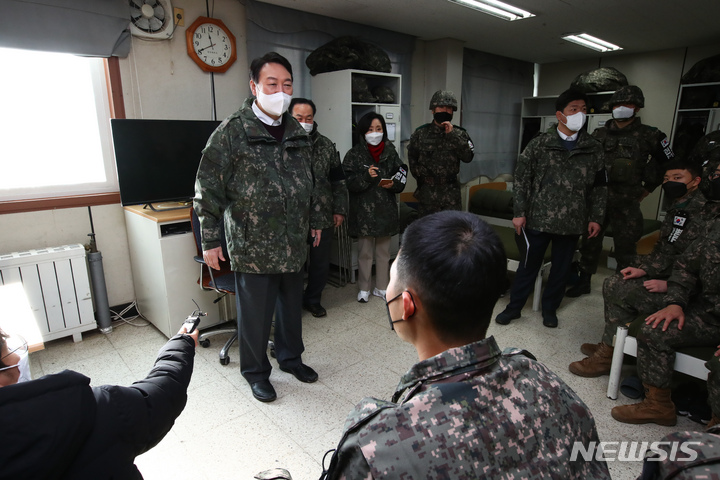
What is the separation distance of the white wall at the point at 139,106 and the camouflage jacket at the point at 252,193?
4.74 ft

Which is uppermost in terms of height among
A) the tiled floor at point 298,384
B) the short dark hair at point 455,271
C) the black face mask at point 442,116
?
the black face mask at point 442,116

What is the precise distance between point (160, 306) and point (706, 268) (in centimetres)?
314

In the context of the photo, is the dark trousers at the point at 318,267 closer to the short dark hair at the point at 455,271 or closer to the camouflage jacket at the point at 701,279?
the camouflage jacket at the point at 701,279

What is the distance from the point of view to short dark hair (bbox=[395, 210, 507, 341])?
780 mm

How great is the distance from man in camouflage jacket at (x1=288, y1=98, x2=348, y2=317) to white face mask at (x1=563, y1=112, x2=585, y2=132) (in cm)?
156

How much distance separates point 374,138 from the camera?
3479 mm

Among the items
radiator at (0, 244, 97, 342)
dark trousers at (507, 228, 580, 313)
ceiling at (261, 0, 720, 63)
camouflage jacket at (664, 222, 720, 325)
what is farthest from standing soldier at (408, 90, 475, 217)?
radiator at (0, 244, 97, 342)

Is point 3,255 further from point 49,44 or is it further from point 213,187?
point 213,187

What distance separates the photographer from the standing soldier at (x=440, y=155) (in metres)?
3.62

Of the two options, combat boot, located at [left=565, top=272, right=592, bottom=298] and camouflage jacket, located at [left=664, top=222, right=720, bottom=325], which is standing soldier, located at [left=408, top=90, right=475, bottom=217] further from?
camouflage jacket, located at [left=664, top=222, right=720, bottom=325]

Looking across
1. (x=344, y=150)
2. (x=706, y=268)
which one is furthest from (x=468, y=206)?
(x=706, y=268)

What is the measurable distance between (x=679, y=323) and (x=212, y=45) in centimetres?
355
